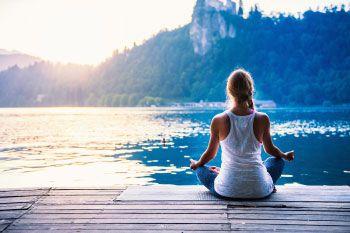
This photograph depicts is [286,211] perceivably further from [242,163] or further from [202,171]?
[202,171]

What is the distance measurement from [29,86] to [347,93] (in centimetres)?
13769

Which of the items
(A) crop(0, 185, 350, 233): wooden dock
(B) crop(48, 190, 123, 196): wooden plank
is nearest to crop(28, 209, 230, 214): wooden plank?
(A) crop(0, 185, 350, 233): wooden dock

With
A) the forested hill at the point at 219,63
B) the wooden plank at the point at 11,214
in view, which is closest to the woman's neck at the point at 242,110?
the wooden plank at the point at 11,214

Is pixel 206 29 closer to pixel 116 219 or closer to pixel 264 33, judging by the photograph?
pixel 264 33

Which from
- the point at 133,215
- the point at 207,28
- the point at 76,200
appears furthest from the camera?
the point at 207,28

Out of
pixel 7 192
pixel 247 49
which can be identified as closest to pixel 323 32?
pixel 247 49

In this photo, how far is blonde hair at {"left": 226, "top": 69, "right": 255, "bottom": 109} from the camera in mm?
2900

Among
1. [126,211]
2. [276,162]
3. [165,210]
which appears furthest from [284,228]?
[126,211]

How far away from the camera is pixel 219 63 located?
13225 cm

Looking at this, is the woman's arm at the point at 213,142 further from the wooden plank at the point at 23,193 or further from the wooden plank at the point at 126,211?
the wooden plank at the point at 23,193

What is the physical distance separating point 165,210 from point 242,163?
84cm

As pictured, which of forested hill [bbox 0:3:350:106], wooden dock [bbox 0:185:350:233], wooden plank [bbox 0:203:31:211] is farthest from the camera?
forested hill [bbox 0:3:350:106]

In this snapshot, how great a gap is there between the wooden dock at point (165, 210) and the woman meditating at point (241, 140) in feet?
0.55

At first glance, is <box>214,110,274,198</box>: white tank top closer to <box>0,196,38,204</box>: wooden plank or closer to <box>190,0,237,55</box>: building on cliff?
<box>0,196,38,204</box>: wooden plank
